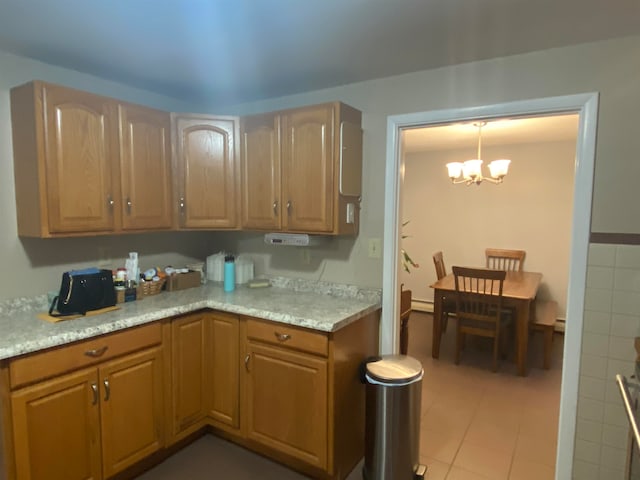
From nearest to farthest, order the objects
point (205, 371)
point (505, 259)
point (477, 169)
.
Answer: point (205, 371) → point (477, 169) → point (505, 259)

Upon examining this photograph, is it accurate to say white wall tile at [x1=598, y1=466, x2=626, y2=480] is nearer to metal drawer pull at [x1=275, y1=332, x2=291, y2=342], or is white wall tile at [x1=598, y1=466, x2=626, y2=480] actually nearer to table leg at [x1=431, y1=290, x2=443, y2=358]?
metal drawer pull at [x1=275, y1=332, x2=291, y2=342]

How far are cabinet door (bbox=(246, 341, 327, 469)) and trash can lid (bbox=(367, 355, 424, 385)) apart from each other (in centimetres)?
28

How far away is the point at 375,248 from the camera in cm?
244

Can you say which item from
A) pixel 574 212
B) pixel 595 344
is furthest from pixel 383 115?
pixel 595 344

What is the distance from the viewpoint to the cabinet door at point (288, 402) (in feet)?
6.70

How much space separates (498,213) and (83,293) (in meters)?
4.71

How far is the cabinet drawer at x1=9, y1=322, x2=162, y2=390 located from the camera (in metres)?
1.64

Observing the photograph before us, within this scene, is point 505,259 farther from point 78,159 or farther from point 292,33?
point 78,159

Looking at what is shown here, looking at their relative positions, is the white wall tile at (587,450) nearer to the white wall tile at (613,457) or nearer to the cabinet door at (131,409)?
the white wall tile at (613,457)

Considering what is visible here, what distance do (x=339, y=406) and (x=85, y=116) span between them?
2.04 metres

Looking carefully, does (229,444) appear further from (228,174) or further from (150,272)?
(228,174)

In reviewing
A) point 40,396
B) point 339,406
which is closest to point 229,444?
point 339,406

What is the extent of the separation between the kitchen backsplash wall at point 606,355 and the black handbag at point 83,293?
2472 millimetres

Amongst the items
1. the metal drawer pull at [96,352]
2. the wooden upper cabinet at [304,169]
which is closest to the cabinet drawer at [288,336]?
the wooden upper cabinet at [304,169]
